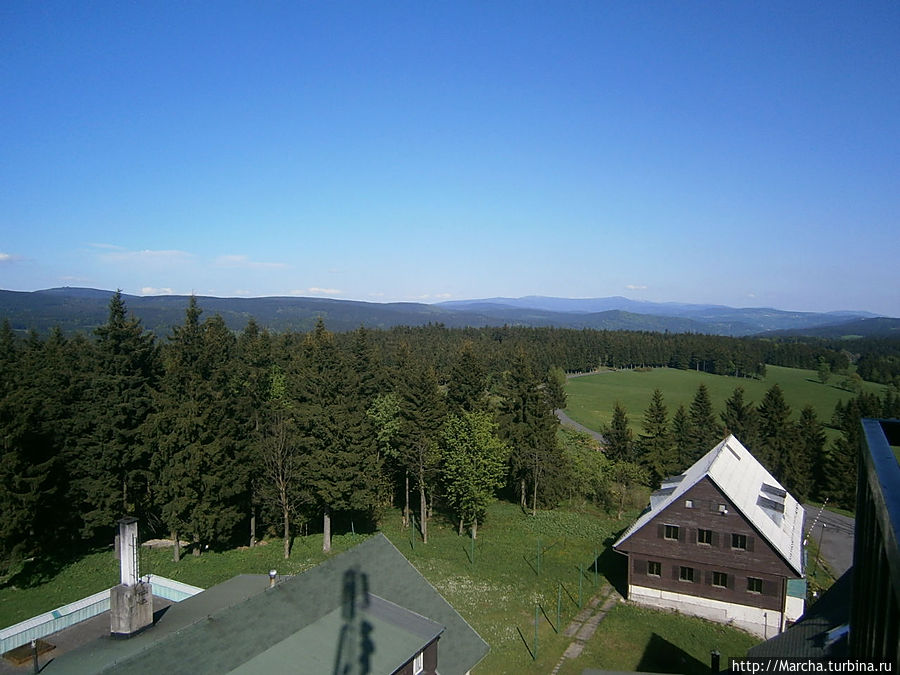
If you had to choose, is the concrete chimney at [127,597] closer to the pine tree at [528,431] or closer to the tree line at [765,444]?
the pine tree at [528,431]

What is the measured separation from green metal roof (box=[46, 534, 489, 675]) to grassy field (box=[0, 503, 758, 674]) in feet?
18.1

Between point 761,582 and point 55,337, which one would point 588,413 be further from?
point 55,337

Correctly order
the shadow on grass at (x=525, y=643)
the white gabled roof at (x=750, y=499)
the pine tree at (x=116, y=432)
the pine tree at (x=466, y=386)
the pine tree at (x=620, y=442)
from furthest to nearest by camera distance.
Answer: the pine tree at (x=620, y=442), the pine tree at (x=466, y=386), the pine tree at (x=116, y=432), the white gabled roof at (x=750, y=499), the shadow on grass at (x=525, y=643)

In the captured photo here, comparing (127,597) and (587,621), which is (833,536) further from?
(127,597)

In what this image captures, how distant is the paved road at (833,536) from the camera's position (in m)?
34.8

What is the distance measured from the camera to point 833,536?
40125 mm

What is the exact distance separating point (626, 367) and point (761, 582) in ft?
417

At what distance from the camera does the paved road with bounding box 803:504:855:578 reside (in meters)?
34.8

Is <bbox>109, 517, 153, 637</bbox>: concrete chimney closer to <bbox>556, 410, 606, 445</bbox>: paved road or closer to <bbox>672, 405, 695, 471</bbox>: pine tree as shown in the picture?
<bbox>672, 405, 695, 471</bbox>: pine tree

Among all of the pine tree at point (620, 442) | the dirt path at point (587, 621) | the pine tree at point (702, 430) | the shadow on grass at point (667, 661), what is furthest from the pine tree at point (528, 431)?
the pine tree at point (702, 430)

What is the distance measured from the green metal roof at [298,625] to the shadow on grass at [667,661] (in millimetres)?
8527

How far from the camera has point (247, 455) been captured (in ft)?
99.9

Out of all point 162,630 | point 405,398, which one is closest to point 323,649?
point 162,630

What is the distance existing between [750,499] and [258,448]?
2552 cm
